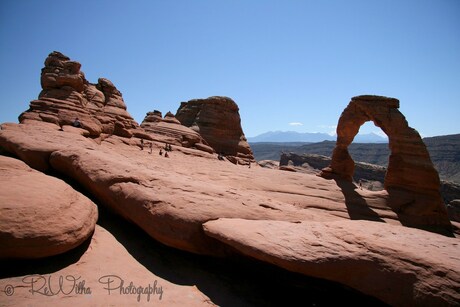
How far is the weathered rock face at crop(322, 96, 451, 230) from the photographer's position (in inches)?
494

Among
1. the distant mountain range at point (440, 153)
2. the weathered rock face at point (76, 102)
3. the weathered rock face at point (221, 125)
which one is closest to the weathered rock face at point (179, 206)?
the weathered rock face at point (76, 102)

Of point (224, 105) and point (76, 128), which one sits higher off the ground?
point (224, 105)

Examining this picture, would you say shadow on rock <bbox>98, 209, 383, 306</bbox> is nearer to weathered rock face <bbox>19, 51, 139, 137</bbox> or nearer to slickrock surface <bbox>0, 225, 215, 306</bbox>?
slickrock surface <bbox>0, 225, 215, 306</bbox>

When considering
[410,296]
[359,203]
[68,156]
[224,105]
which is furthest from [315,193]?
[224,105]

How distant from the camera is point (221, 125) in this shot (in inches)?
1211

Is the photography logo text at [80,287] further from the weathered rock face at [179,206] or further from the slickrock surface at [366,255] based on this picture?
the slickrock surface at [366,255]

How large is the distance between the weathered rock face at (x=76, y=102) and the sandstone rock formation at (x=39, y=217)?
30.2 ft

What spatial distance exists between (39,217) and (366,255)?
215 inches

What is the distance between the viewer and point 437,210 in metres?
12.8

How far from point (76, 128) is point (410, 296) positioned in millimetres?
13867

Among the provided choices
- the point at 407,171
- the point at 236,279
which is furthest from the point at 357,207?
the point at 236,279

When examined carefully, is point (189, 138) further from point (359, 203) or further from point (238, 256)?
point (238, 256)

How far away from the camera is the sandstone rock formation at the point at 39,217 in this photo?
4152 millimetres

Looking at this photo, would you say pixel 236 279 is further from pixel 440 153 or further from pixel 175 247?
pixel 440 153
